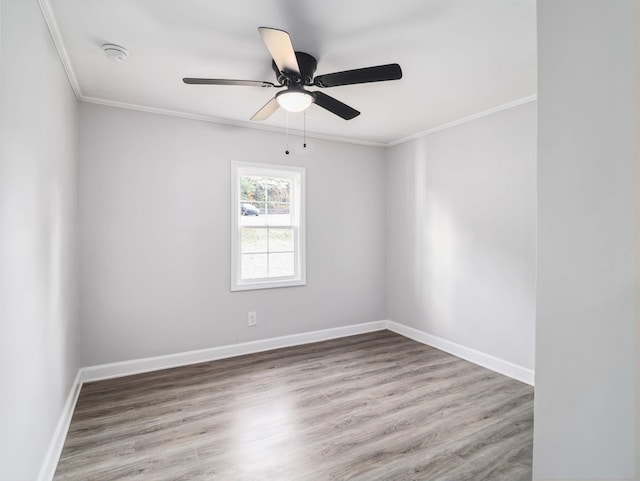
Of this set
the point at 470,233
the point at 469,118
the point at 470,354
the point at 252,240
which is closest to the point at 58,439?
the point at 252,240

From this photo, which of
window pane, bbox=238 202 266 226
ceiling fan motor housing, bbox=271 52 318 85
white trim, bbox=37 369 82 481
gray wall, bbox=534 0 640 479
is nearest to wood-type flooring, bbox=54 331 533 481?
white trim, bbox=37 369 82 481

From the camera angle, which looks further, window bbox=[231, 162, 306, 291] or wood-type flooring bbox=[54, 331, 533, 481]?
window bbox=[231, 162, 306, 291]

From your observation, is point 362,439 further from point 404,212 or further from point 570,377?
point 404,212

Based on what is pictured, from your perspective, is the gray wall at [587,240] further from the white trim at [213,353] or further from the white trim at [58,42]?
the white trim at [213,353]

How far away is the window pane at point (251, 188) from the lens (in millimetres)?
3914

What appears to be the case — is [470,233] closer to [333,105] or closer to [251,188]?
[333,105]

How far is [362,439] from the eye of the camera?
2.28 meters

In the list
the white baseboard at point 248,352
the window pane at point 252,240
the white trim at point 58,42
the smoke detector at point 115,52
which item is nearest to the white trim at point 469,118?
the window pane at point 252,240

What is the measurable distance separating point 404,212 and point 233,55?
9.42 feet

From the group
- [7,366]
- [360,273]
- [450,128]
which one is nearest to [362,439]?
[7,366]

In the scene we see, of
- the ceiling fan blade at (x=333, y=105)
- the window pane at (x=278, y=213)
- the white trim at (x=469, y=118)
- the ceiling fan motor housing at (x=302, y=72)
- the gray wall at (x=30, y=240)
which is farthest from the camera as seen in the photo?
the window pane at (x=278, y=213)

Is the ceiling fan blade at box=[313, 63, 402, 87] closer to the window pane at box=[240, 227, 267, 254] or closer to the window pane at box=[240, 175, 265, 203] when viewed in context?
the window pane at box=[240, 175, 265, 203]

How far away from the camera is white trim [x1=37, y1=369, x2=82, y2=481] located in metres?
1.86

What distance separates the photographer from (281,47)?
1.80 meters
